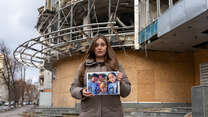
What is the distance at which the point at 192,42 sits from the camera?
52.1ft

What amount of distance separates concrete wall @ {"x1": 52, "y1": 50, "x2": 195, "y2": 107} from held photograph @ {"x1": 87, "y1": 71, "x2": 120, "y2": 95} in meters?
15.9

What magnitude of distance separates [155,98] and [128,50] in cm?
376

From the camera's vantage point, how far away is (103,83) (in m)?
2.57

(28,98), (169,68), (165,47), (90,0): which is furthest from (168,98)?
(28,98)

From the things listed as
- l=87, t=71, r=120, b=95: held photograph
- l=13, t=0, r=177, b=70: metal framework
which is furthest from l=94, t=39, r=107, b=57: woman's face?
l=13, t=0, r=177, b=70: metal framework

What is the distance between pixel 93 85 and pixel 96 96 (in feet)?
0.46

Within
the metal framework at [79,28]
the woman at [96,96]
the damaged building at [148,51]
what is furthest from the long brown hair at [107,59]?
the metal framework at [79,28]

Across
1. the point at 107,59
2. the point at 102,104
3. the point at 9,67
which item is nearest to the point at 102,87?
the point at 102,104

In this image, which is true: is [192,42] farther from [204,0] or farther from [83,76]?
[83,76]

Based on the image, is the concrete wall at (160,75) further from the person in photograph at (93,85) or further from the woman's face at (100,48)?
the person in photograph at (93,85)

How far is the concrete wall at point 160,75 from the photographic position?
1817 cm

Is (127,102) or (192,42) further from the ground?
(192,42)

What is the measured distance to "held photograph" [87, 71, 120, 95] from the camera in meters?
2.56

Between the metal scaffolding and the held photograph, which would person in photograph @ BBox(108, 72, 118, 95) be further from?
the metal scaffolding
